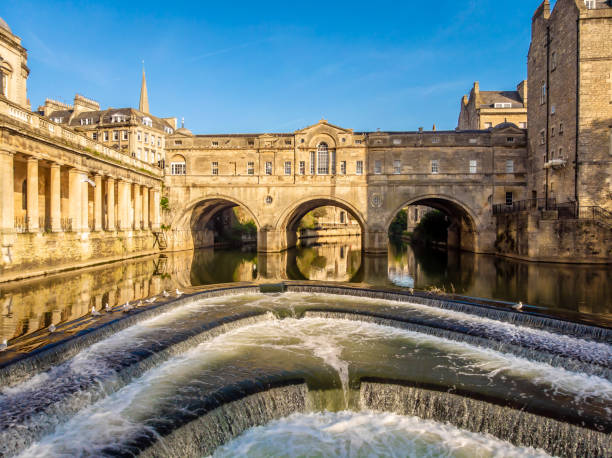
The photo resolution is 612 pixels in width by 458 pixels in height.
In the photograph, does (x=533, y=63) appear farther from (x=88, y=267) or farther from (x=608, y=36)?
(x=88, y=267)

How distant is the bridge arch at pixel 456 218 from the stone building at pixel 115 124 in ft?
118

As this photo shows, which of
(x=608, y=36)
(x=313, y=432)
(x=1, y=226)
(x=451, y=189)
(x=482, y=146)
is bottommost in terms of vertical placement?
(x=313, y=432)

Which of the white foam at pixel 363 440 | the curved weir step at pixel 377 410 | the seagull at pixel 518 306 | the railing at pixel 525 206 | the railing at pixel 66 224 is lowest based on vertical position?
the white foam at pixel 363 440

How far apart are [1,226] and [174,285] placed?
306 inches

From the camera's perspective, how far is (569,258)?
2348 cm

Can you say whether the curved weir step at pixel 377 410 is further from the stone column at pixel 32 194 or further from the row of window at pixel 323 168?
the row of window at pixel 323 168

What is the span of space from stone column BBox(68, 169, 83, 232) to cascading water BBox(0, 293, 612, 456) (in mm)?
15146

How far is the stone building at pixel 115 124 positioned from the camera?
5249 cm

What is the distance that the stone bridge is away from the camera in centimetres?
3139

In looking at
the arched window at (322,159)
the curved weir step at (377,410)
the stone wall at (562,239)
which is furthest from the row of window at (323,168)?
the curved weir step at (377,410)

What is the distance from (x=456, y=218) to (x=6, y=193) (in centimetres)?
3623

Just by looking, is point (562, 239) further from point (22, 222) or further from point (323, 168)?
point (22, 222)

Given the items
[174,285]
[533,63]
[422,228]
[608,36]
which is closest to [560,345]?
[174,285]

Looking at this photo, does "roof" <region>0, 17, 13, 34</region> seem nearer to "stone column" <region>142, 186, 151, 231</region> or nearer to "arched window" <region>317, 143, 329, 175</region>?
"stone column" <region>142, 186, 151, 231</region>
